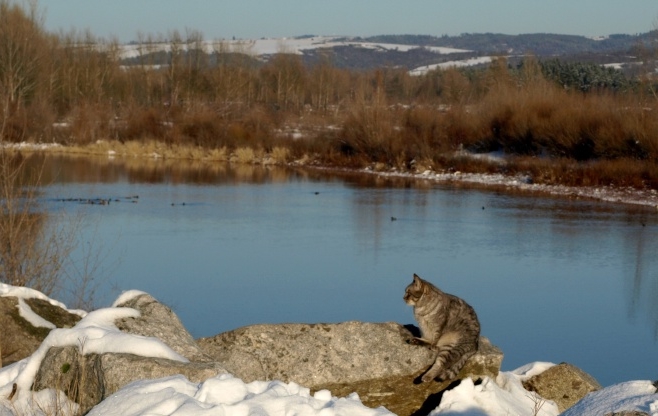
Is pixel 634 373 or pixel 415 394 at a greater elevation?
pixel 415 394

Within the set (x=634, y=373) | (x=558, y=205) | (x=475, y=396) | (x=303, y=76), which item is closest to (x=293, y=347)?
(x=475, y=396)

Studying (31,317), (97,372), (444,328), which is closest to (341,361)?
(444,328)

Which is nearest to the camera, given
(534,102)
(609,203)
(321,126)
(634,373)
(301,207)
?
(634,373)

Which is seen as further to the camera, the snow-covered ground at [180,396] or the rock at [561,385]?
the rock at [561,385]

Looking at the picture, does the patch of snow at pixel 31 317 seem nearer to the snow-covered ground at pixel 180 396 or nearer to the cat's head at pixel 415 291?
the snow-covered ground at pixel 180 396

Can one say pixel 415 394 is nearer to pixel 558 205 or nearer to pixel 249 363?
pixel 249 363

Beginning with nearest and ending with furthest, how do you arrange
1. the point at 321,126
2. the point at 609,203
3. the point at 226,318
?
the point at 226,318, the point at 609,203, the point at 321,126

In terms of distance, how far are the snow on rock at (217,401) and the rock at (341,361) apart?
266 cm

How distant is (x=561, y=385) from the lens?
734 cm

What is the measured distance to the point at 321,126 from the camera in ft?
144

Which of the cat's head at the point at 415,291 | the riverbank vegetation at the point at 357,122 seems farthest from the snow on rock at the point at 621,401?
the riverbank vegetation at the point at 357,122

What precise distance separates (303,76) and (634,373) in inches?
2481

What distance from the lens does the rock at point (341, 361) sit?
6.82m

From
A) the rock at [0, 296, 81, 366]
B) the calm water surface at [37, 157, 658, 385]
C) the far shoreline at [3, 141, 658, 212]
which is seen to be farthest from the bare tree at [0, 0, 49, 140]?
the rock at [0, 296, 81, 366]
